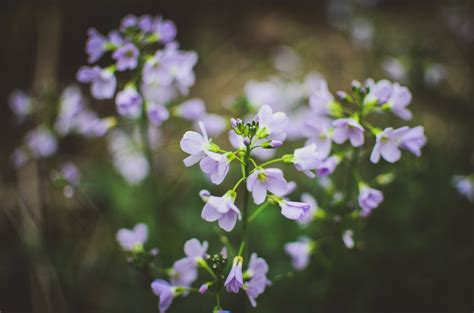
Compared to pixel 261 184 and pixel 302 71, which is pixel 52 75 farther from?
pixel 261 184

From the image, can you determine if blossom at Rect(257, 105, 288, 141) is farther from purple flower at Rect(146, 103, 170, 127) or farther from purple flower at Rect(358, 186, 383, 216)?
purple flower at Rect(146, 103, 170, 127)

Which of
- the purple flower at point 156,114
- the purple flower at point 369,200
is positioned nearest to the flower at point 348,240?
the purple flower at point 369,200

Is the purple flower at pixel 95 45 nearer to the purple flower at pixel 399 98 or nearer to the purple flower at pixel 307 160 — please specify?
the purple flower at pixel 307 160

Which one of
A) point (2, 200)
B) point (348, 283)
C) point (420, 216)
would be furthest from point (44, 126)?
point (420, 216)

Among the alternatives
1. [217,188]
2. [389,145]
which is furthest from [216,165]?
[217,188]

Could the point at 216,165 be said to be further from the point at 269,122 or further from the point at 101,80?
the point at 101,80
